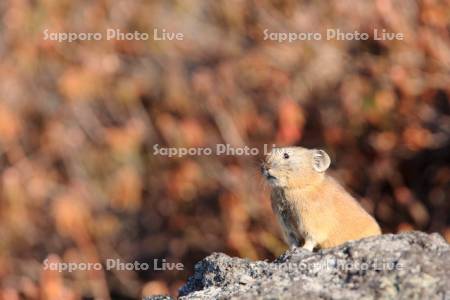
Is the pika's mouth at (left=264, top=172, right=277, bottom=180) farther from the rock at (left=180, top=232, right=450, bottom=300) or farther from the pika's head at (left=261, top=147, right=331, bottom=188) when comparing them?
the rock at (left=180, top=232, right=450, bottom=300)

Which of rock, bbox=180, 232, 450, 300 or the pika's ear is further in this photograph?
the pika's ear

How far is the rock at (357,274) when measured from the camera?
3197 millimetres

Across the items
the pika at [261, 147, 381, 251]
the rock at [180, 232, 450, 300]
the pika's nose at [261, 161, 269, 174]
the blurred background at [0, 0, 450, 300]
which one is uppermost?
the blurred background at [0, 0, 450, 300]

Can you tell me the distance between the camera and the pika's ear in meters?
5.27

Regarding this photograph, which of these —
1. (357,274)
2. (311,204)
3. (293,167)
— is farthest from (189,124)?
(357,274)

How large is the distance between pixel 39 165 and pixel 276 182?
6285mm

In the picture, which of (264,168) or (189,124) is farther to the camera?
(189,124)

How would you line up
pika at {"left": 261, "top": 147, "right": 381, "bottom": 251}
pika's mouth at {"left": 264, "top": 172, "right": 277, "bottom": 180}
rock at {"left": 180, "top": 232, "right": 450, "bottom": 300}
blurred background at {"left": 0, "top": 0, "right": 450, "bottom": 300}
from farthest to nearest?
blurred background at {"left": 0, "top": 0, "right": 450, "bottom": 300}, pika's mouth at {"left": 264, "top": 172, "right": 277, "bottom": 180}, pika at {"left": 261, "top": 147, "right": 381, "bottom": 251}, rock at {"left": 180, "top": 232, "right": 450, "bottom": 300}

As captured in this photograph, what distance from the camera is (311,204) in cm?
516

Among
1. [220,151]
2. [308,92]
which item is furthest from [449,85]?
[220,151]

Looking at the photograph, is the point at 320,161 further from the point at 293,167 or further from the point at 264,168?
A: the point at 264,168

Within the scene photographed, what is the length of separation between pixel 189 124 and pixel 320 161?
16.3ft

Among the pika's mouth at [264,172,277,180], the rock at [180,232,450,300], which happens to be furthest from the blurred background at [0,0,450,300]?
the rock at [180,232,450,300]

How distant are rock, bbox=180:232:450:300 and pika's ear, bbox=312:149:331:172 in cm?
153
